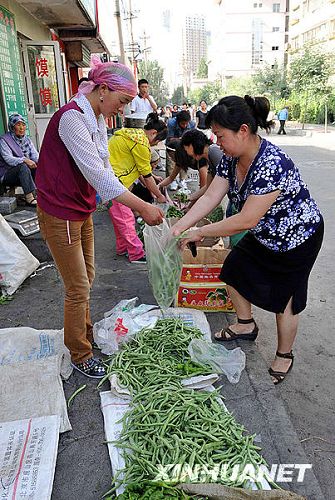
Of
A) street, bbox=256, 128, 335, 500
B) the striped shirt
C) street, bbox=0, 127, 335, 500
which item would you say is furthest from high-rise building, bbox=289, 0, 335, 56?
the striped shirt

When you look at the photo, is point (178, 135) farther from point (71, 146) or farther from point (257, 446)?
point (257, 446)

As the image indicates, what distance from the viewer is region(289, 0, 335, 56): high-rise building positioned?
125 ft

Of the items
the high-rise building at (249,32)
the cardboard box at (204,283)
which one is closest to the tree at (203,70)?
the high-rise building at (249,32)

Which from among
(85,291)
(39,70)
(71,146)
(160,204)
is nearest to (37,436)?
(85,291)

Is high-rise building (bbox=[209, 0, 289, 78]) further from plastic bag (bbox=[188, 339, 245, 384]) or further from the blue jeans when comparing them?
plastic bag (bbox=[188, 339, 245, 384])

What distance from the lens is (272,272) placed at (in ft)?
9.01

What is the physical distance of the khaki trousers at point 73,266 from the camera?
242cm

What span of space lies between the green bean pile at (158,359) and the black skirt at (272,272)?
0.49m

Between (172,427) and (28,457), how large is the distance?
0.69m

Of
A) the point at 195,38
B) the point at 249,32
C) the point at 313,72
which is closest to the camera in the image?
the point at 313,72

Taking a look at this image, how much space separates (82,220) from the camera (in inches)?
98.7

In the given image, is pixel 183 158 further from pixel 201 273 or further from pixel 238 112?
pixel 238 112

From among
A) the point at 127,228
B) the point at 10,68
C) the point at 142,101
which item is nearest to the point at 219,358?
the point at 127,228

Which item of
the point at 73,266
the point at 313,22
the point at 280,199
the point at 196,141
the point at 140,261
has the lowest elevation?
the point at 140,261
